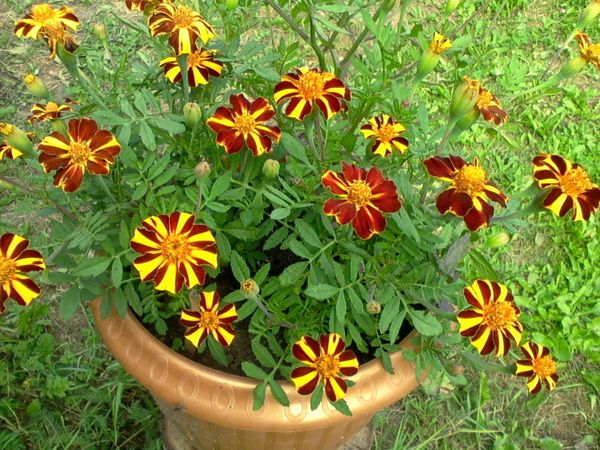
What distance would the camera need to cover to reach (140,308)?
89 centimetres

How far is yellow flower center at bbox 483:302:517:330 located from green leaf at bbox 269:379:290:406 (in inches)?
11.0

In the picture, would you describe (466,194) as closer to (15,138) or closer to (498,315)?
(498,315)

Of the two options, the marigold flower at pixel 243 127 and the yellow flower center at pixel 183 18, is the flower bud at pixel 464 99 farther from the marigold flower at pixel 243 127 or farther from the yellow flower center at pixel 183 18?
the yellow flower center at pixel 183 18

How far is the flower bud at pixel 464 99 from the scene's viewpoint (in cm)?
78

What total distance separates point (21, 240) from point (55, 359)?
70 cm

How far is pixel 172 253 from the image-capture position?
0.71m

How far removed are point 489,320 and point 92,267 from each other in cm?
50

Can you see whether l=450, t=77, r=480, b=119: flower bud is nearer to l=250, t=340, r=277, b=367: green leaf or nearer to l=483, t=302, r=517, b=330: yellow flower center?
l=483, t=302, r=517, b=330: yellow flower center

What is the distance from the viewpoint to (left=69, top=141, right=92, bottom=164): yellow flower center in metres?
0.74

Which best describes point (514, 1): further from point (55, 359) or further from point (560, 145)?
point (55, 359)

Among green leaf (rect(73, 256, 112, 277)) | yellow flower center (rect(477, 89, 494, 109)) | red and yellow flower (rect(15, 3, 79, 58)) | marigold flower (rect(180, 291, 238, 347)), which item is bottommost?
marigold flower (rect(180, 291, 238, 347))

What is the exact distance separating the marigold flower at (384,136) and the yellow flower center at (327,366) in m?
0.27

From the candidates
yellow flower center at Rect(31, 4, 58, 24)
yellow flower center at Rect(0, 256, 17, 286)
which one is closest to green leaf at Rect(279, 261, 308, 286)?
yellow flower center at Rect(0, 256, 17, 286)

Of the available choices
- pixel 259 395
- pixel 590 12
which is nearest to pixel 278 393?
pixel 259 395
